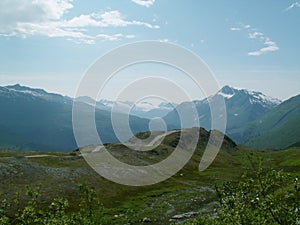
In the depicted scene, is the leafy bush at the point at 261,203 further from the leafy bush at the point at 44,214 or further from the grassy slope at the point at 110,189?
the grassy slope at the point at 110,189

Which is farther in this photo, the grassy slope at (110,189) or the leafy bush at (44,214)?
the grassy slope at (110,189)

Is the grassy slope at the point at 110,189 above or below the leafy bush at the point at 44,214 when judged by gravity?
below

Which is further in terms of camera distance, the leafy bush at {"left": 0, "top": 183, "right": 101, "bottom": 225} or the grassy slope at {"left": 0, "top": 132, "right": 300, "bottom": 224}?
the grassy slope at {"left": 0, "top": 132, "right": 300, "bottom": 224}

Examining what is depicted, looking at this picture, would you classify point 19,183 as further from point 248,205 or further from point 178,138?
point 178,138

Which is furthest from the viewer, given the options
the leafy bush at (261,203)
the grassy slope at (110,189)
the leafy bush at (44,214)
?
the grassy slope at (110,189)

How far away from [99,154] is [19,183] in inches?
1690

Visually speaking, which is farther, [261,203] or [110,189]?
[110,189]

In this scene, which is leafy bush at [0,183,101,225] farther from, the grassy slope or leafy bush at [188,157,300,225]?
the grassy slope

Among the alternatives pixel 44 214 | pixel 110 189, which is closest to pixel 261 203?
pixel 44 214

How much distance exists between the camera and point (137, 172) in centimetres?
9594

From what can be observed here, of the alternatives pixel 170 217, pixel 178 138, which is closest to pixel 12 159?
pixel 170 217

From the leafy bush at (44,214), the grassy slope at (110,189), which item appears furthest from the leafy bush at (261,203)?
the grassy slope at (110,189)

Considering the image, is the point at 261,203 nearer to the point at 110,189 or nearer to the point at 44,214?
the point at 44,214

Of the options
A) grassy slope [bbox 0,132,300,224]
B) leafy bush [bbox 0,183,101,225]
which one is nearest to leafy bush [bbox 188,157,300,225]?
leafy bush [bbox 0,183,101,225]
